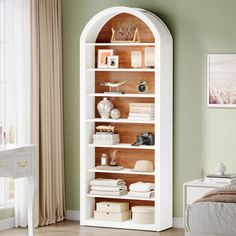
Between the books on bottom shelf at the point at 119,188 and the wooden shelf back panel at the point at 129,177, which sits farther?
the wooden shelf back panel at the point at 129,177

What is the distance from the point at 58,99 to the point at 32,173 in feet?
4.40

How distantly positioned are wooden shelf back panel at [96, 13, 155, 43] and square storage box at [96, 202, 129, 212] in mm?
1686

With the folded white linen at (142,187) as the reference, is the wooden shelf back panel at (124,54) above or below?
above

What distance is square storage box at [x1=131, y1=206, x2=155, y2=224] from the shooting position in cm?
730

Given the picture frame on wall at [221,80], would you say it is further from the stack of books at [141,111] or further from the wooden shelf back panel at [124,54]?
the wooden shelf back panel at [124,54]

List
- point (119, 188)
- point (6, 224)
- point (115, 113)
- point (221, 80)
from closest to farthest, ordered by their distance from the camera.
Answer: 1. point (221, 80)
2. point (6, 224)
3. point (119, 188)
4. point (115, 113)

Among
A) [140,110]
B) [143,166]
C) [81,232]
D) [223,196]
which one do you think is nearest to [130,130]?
[140,110]

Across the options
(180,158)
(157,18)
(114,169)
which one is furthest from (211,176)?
(157,18)

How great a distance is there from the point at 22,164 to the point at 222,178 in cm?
187

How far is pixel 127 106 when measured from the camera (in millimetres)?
7660

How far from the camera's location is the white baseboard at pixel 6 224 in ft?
23.8

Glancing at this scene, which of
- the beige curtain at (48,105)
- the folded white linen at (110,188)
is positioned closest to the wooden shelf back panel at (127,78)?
the beige curtain at (48,105)

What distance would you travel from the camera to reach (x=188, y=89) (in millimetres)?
7363

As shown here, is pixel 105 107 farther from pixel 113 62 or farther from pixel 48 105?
pixel 48 105
